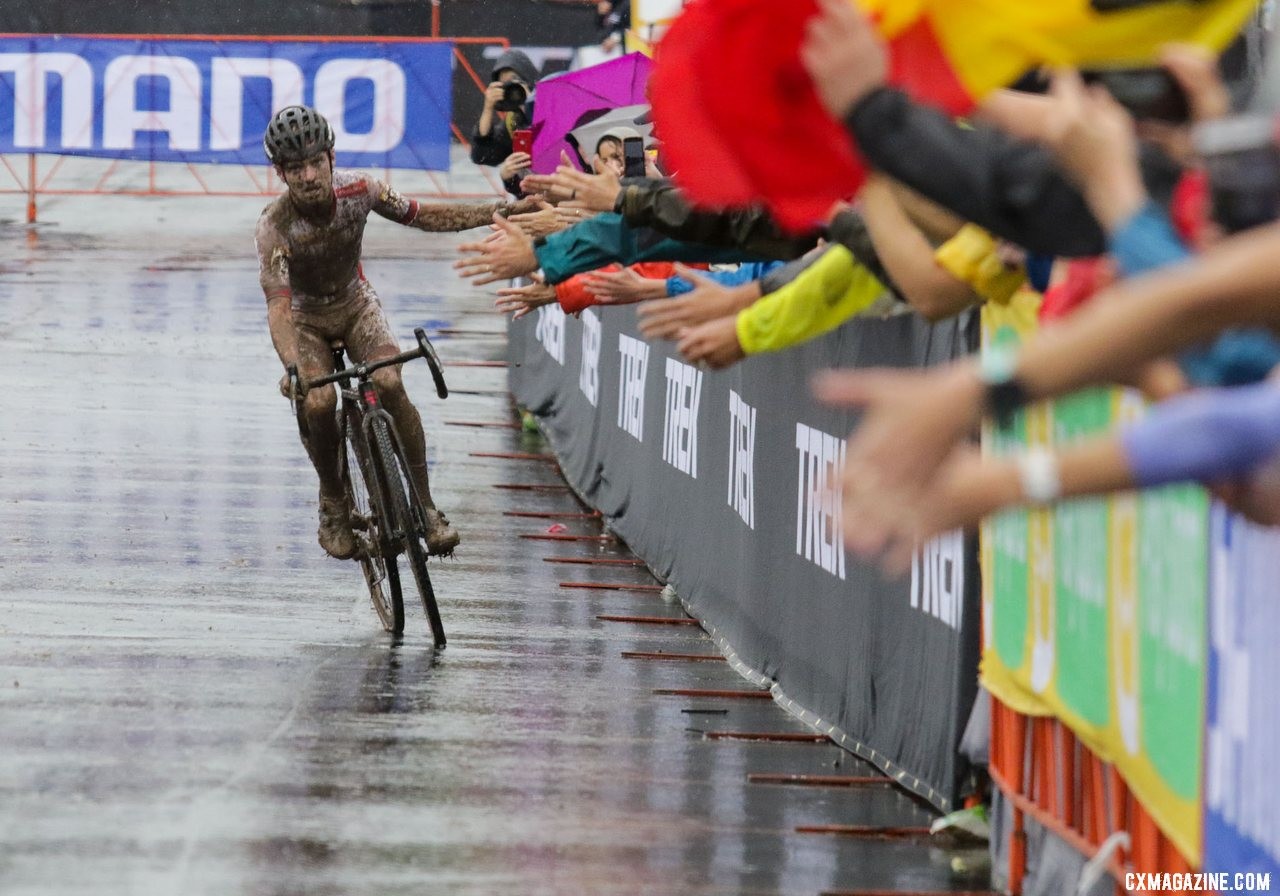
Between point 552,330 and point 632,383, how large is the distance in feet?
15.4

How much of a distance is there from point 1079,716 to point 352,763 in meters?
3.28

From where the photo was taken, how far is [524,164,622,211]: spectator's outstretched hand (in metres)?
8.33

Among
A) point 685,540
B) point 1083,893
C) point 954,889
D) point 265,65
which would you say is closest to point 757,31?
point 1083,893

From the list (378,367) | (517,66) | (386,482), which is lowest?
(386,482)

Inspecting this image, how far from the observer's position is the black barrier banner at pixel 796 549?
7.29 meters

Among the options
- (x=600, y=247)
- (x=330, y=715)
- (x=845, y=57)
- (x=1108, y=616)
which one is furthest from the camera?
(x=330, y=715)

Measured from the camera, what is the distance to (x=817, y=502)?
340 inches

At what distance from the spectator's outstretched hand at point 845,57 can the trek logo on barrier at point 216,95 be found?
102 ft

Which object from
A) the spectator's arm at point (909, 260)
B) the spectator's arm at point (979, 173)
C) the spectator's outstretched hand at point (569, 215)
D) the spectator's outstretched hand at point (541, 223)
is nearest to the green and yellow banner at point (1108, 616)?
the spectator's arm at point (909, 260)

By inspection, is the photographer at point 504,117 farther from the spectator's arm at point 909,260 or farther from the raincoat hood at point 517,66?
the spectator's arm at point 909,260

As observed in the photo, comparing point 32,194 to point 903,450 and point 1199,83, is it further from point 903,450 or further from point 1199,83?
point 903,450

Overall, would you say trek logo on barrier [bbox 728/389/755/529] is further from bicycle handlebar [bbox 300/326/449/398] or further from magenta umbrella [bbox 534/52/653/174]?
magenta umbrella [bbox 534/52/653/174]

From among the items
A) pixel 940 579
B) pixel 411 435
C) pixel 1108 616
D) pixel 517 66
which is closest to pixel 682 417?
pixel 411 435

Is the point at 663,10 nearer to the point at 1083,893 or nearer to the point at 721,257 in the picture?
the point at 721,257
